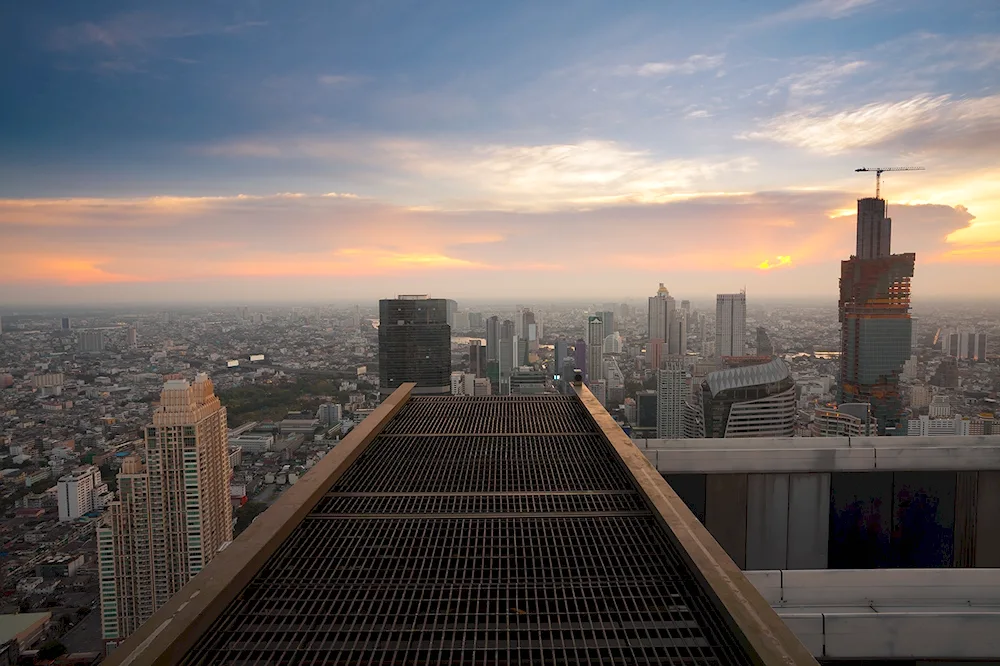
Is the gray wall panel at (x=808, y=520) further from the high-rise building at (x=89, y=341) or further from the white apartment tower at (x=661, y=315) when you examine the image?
the white apartment tower at (x=661, y=315)

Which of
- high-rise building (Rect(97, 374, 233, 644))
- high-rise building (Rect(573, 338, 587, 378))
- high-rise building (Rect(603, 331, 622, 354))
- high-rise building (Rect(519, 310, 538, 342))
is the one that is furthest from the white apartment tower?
high-rise building (Rect(97, 374, 233, 644))

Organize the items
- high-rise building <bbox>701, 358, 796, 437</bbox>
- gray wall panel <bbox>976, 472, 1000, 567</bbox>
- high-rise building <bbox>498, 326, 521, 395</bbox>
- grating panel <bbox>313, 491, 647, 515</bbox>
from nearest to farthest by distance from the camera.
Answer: grating panel <bbox>313, 491, 647, 515</bbox> < gray wall panel <bbox>976, 472, 1000, 567</bbox> < high-rise building <bbox>701, 358, 796, 437</bbox> < high-rise building <bbox>498, 326, 521, 395</bbox>

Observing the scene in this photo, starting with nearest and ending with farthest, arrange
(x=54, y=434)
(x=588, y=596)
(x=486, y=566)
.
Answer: (x=588, y=596), (x=486, y=566), (x=54, y=434)

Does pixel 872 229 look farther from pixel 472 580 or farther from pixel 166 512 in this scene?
pixel 472 580

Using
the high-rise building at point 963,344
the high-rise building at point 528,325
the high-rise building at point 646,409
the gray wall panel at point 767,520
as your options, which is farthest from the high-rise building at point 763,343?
the gray wall panel at point 767,520

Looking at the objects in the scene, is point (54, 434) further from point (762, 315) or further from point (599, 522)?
point (762, 315)

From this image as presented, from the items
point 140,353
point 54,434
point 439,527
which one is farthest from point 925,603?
point 140,353

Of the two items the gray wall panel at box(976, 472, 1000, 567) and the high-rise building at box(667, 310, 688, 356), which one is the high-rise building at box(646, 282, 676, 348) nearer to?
the high-rise building at box(667, 310, 688, 356)
